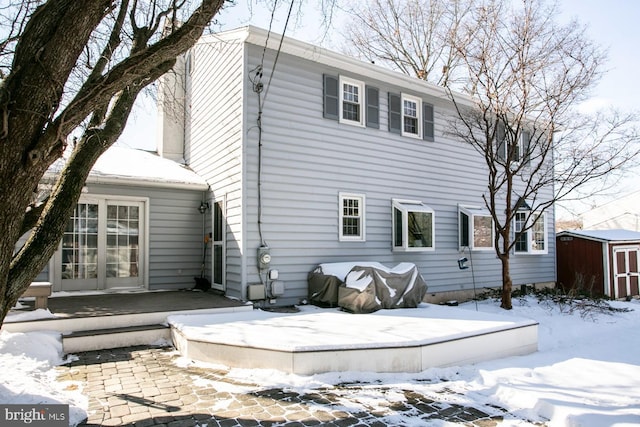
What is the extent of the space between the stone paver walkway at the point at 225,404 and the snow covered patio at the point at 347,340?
35 centimetres

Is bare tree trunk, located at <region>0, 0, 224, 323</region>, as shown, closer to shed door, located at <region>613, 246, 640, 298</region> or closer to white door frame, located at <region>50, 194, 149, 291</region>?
white door frame, located at <region>50, 194, 149, 291</region>

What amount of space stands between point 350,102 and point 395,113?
1295mm

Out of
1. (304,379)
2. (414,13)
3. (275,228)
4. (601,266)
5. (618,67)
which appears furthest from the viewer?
(414,13)

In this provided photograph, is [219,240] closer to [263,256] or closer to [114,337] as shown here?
[263,256]

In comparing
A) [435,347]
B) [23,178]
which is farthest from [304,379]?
[23,178]

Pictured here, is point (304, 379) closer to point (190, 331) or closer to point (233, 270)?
point (190, 331)

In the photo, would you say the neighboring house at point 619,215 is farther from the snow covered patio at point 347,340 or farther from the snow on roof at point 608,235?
the snow covered patio at point 347,340

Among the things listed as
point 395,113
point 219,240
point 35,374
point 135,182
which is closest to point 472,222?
point 395,113

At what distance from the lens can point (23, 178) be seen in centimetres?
280

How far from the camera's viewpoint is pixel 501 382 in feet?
14.9

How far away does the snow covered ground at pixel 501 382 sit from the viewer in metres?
3.71

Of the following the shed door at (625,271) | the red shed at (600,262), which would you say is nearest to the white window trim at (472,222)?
the red shed at (600,262)

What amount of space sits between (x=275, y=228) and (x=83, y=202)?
3.99 metres

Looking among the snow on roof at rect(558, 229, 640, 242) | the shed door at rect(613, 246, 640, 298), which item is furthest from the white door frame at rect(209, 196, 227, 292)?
the shed door at rect(613, 246, 640, 298)
